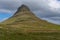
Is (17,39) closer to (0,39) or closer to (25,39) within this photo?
(25,39)

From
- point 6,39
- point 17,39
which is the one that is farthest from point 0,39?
point 17,39

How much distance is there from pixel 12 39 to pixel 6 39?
3408 mm

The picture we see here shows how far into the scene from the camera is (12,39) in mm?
71375

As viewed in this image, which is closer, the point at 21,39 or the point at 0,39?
the point at 0,39

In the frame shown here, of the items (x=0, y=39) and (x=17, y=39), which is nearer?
(x=0, y=39)

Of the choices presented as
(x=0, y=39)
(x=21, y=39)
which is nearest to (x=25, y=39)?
(x=21, y=39)

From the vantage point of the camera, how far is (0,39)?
222 feet

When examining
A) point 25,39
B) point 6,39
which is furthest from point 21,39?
point 6,39

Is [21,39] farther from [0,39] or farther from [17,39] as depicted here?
[0,39]

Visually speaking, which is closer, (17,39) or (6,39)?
(6,39)

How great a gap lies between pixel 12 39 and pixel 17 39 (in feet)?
9.64

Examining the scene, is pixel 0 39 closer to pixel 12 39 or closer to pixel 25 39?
pixel 12 39

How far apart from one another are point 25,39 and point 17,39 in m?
3.61

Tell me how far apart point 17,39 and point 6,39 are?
635cm
